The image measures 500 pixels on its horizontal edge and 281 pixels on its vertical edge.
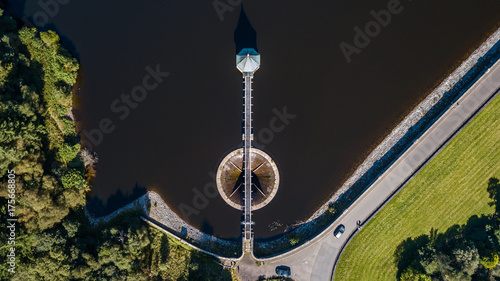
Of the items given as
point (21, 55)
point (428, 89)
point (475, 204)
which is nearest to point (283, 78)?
point (428, 89)

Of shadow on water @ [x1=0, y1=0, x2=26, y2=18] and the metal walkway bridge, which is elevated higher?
shadow on water @ [x1=0, y1=0, x2=26, y2=18]

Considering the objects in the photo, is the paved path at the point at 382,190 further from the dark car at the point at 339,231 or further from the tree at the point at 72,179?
the tree at the point at 72,179

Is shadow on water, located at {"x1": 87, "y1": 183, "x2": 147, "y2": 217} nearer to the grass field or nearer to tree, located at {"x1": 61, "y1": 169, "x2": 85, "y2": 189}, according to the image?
tree, located at {"x1": 61, "y1": 169, "x2": 85, "y2": 189}

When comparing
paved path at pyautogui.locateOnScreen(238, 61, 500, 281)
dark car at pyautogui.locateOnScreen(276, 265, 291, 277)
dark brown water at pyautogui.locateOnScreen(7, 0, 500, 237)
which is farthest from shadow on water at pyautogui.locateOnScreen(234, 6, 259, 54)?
dark car at pyautogui.locateOnScreen(276, 265, 291, 277)

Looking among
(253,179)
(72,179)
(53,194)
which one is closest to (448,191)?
(253,179)

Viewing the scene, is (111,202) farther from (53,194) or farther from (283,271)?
(283,271)

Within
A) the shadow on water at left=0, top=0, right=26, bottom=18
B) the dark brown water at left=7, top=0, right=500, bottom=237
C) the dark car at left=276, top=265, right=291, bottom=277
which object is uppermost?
the shadow on water at left=0, top=0, right=26, bottom=18

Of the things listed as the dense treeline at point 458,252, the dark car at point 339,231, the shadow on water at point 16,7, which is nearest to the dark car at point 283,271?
the dark car at point 339,231
